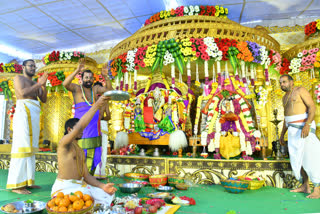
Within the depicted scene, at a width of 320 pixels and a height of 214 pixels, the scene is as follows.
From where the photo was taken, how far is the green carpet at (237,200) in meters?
3.14

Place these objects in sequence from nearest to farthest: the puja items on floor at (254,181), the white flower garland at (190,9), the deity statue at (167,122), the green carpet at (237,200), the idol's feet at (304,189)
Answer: the green carpet at (237,200), the idol's feet at (304,189), the puja items on floor at (254,181), the white flower garland at (190,9), the deity statue at (167,122)

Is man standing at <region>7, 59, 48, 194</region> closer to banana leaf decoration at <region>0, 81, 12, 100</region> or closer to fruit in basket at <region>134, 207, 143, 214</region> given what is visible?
fruit in basket at <region>134, 207, 143, 214</region>

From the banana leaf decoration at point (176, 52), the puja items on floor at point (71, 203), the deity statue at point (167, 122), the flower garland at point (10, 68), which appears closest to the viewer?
the puja items on floor at point (71, 203)

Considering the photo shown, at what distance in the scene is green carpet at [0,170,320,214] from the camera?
10.3 ft

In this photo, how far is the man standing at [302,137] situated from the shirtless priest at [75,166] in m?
3.17

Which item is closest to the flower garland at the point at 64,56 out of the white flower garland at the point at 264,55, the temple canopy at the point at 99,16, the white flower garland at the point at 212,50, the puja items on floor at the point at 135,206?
A: the temple canopy at the point at 99,16

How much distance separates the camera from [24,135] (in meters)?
4.03

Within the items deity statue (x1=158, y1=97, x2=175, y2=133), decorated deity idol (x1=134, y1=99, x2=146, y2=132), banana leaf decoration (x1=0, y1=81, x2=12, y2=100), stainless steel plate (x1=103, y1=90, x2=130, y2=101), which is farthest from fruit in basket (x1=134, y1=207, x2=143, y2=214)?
banana leaf decoration (x1=0, y1=81, x2=12, y2=100)

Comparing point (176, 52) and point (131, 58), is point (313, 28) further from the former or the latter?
point (131, 58)

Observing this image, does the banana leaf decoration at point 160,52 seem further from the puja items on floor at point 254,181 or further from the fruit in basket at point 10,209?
the fruit in basket at point 10,209

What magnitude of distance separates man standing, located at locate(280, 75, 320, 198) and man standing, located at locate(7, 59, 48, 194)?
435 centimetres

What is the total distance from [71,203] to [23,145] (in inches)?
86.2

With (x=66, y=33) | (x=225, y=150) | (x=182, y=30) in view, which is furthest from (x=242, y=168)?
(x=66, y=33)

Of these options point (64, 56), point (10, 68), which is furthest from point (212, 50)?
point (10, 68)
